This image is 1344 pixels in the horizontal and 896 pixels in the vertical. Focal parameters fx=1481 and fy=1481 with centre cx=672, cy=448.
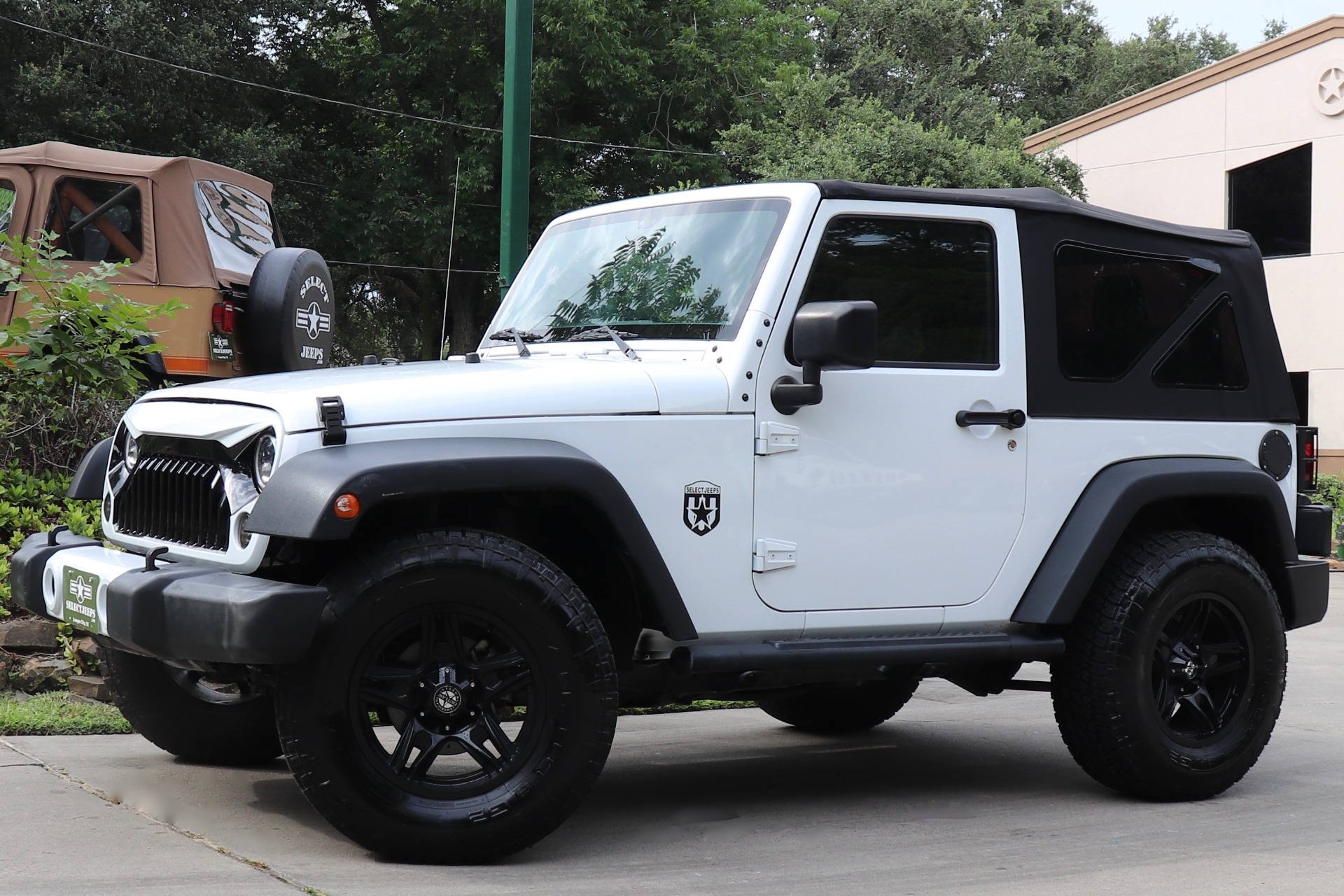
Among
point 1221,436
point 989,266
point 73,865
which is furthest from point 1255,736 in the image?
point 73,865

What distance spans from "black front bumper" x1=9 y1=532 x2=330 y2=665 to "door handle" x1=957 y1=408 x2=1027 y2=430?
223 centimetres

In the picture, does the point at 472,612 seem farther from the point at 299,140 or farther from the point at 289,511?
the point at 299,140

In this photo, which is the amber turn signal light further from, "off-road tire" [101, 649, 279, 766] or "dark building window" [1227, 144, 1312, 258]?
"dark building window" [1227, 144, 1312, 258]

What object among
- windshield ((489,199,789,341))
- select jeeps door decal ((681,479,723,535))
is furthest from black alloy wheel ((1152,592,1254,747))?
windshield ((489,199,789,341))

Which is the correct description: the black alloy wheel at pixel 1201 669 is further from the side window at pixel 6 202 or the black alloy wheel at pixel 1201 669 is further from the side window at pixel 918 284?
the side window at pixel 6 202

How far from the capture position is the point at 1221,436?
18.4 feet

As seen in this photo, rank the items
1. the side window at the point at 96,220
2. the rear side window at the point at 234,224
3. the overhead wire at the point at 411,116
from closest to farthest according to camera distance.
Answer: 1. the side window at the point at 96,220
2. the rear side window at the point at 234,224
3. the overhead wire at the point at 411,116

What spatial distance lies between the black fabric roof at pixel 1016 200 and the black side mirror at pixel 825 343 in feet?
1.67

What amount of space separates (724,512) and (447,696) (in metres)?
1.03

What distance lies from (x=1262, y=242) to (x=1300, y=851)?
63.6ft

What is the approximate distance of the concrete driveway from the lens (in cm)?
420

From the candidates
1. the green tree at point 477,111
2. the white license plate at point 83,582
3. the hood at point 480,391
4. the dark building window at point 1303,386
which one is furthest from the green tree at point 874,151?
the white license plate at point 83,582

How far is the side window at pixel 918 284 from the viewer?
4.95 meters

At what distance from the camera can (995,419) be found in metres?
5.08
